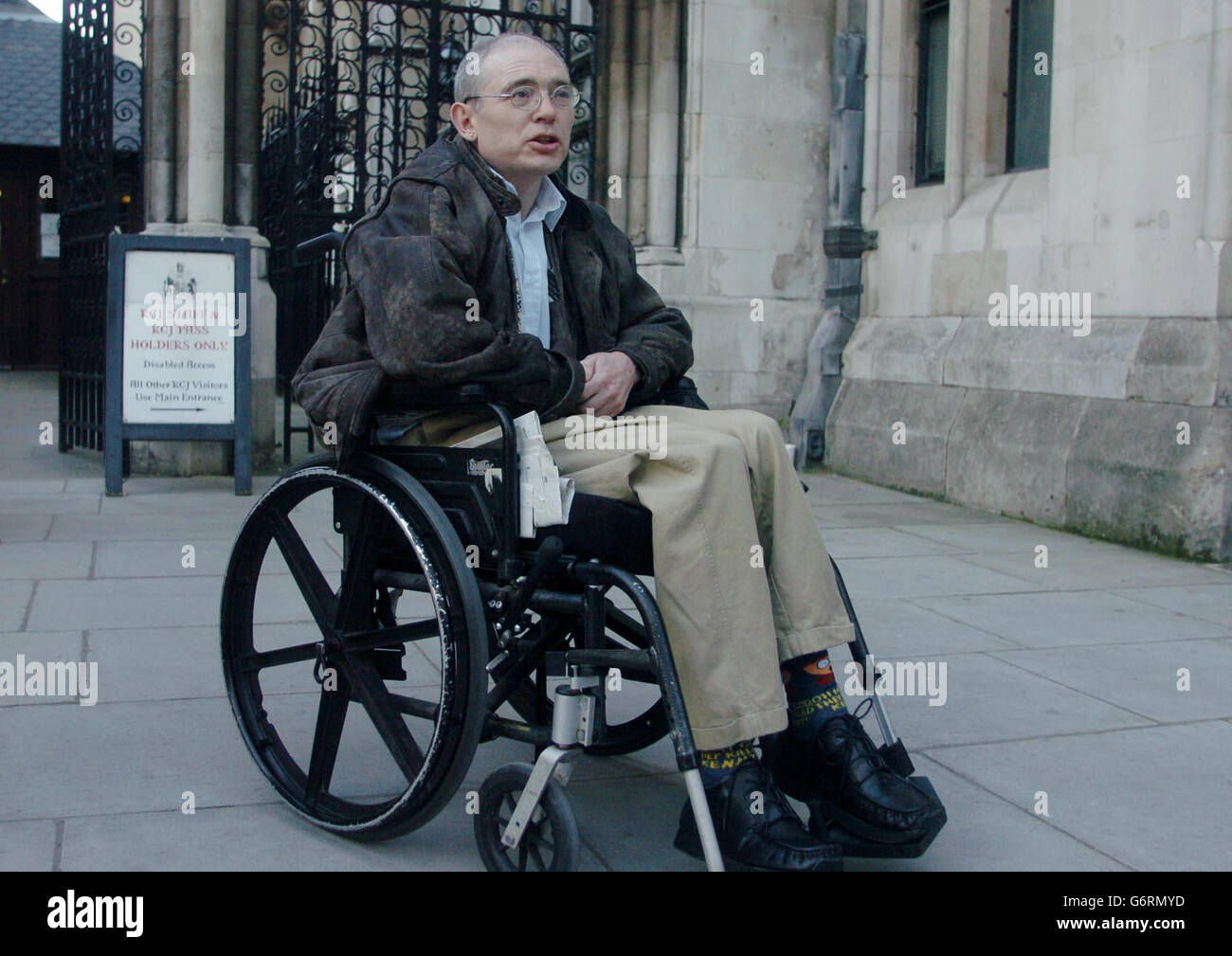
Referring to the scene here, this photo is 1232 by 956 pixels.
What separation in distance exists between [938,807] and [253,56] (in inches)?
301

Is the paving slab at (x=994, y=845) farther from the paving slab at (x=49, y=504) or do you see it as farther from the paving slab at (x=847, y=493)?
the paving slab at (x=49, y=504)

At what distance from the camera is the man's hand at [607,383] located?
9.80 feet

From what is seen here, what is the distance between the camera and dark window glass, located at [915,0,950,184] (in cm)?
896

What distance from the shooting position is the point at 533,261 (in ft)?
10.3

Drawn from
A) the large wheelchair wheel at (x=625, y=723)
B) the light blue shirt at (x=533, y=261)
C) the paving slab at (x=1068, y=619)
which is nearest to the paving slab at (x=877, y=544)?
the paving slab at (x=1068, y=619)

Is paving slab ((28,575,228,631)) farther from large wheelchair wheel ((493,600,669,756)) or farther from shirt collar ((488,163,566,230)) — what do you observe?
shirt collar ((488,163,566,230))

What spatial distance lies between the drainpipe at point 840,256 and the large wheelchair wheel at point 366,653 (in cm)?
612

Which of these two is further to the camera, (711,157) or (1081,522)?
(711,157)

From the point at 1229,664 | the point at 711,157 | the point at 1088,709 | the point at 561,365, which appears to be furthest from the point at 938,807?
the point at 711,157

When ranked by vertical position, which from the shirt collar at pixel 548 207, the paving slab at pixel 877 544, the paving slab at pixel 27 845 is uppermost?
the shirt collar at pixel 548 207

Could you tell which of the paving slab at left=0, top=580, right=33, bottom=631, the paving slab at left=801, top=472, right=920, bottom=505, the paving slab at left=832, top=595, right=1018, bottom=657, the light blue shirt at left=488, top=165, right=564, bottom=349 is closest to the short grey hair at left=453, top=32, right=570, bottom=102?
the light blue shirt at left=488, top=165, right=564, bottom=349

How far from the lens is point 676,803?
10.5 ft
